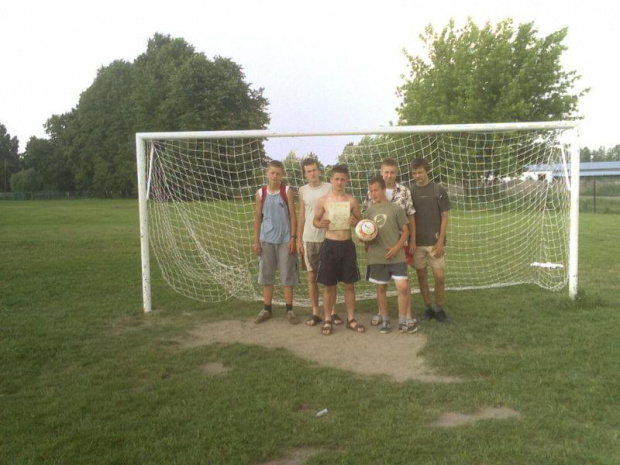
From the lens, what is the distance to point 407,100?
1159 inches

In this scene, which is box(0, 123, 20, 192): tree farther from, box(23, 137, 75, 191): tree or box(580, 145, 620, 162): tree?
box(580, 145, 620, 162): tree

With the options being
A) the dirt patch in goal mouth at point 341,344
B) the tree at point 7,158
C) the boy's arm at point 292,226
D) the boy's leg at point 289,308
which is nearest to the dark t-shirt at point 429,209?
the dirt patch in goal mouth at point 341,344

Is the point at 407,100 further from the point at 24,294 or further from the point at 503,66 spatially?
the point at 24,294

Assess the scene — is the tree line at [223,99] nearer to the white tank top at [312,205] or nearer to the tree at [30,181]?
the tree at [30,181]

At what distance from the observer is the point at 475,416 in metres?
3.58

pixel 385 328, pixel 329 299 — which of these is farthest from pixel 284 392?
pixel 385 328

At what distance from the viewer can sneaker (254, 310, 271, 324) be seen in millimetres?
6046

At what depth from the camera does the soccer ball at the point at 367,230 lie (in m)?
5.23

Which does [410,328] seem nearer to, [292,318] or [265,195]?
[292,318]

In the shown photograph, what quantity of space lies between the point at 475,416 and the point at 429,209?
2530mm

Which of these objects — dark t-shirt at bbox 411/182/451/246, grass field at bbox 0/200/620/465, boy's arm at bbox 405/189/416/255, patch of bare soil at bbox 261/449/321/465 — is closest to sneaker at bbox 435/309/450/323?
grass field at bbox 0/200/620/465

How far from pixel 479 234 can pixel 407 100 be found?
17.3m

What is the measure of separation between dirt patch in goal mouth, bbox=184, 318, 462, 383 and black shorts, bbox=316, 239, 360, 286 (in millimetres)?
575

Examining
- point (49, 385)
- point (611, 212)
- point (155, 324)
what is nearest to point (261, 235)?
point (155, 324)
